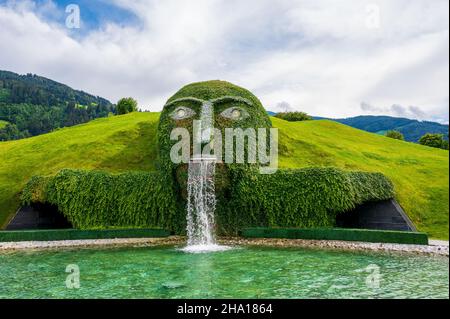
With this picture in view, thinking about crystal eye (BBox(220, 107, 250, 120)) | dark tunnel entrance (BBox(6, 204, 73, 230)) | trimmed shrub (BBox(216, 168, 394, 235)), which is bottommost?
dark tunnel entrance (BBox(6, 204, 73, 230))

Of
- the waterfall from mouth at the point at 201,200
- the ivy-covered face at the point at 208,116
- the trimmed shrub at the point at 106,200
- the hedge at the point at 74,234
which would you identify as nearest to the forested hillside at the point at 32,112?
the trimmed shrub at the point at 106,200

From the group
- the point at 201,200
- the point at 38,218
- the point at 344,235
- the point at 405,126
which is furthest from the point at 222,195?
the point at 405,126

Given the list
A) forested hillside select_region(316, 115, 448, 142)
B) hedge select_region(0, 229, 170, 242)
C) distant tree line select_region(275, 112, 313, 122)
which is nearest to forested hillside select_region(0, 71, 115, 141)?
distant tree line select_region(275, 112, 313, 122)

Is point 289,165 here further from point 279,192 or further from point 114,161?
point 114,161

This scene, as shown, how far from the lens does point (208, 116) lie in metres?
22.4

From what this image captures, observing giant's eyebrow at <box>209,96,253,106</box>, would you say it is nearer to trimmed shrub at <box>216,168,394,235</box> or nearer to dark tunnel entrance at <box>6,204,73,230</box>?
trimmed shrub at <box>216,168,394,235</box>

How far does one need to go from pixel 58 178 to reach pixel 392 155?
25.2 m

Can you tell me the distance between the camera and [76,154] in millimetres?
29078

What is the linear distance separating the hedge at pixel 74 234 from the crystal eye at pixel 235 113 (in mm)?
7845

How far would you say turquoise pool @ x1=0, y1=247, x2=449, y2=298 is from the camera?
9617 millimetres

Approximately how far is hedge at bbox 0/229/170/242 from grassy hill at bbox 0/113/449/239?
4.33 meters

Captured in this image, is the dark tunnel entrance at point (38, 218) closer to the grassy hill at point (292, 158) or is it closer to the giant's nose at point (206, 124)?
the grassy hill at point (292, 158)
